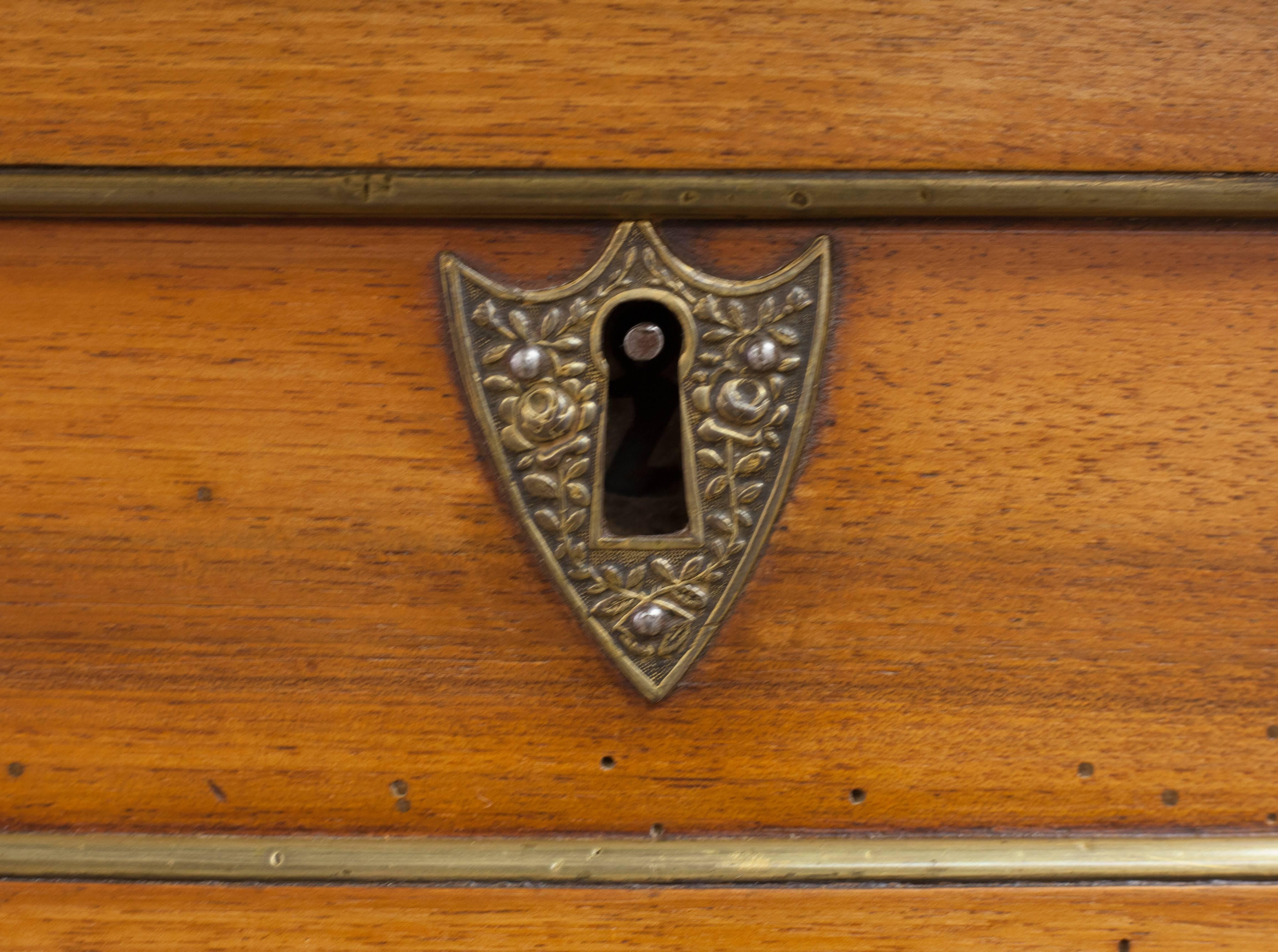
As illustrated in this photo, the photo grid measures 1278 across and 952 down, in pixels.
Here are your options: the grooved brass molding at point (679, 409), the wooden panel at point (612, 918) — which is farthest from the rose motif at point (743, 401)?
the wooden panel at point (612, 918)

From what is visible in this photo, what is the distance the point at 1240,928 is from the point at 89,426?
581 mm

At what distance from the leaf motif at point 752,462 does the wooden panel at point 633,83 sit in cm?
13

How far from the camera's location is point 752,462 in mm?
439

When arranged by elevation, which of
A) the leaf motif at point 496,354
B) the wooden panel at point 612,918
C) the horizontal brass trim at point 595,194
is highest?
the horizontal brass trim at point 595,194

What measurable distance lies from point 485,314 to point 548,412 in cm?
5

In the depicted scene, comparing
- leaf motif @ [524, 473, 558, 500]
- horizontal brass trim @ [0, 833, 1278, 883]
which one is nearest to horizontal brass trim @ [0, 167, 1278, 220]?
leaf motif @ [524, 473, 558, 500]

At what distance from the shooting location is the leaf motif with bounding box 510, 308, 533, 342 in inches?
17.2

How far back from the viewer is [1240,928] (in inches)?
18.2

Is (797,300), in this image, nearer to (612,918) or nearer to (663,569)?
(663,569)

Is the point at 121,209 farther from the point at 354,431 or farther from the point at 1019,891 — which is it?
the point at 1019,891

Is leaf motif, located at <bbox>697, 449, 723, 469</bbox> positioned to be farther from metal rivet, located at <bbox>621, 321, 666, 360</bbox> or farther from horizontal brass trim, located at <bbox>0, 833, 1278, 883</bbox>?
horizontal brass trim, located at <bbox>0, 833, 1278, 883</bbox>

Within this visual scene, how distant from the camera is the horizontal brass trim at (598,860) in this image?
45cm

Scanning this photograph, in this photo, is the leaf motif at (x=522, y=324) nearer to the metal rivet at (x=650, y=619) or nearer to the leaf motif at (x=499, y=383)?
the leaf motif at (x=499, y=383)

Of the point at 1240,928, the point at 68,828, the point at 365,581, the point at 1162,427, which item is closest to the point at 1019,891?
the point at 1240,928
